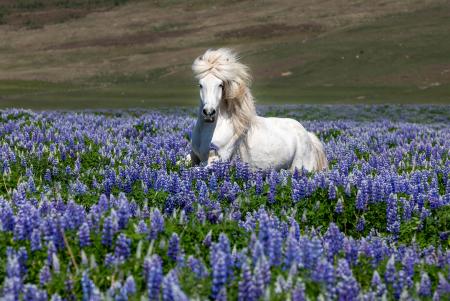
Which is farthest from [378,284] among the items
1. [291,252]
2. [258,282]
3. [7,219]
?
[7,219]

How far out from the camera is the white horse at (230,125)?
453 inches

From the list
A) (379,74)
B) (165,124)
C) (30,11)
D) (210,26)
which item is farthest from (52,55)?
(165,124)

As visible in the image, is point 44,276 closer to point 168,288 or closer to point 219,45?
point 168,288

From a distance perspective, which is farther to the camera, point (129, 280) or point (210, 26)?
point (210, 26)

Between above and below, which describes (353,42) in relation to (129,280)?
below

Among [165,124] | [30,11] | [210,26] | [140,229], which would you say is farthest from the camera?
[30,11]

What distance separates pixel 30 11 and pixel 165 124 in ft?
463

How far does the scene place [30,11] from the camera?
154 meters

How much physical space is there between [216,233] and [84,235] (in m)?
1.23

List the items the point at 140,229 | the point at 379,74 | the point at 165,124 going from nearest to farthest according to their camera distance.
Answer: the point at 140,229 → the point at 165,124 → the point at 379,74

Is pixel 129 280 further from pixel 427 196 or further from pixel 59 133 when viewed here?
pixel 59 133

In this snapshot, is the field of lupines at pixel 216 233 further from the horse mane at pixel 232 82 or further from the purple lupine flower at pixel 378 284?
the horse mane at pixel 232 82

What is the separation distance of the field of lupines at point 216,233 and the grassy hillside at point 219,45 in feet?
122

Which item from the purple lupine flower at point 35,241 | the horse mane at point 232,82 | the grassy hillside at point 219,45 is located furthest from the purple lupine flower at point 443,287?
the grassy hillside at point 219,45
